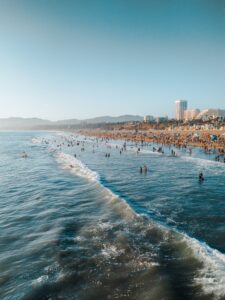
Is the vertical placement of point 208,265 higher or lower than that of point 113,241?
lower

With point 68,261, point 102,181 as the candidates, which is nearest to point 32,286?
point 68,261

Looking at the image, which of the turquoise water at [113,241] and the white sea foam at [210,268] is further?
the turquoise water at [113,241]

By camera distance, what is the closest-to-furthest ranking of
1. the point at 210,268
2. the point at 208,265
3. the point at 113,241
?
1. the point at 210,268
2. the point at 208,265
3. the point at 113,241

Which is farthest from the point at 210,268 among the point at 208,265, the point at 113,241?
the point at 113,241

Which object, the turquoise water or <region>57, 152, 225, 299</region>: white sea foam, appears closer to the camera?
<region>57, 152, 225, 299</region>: white sea foam

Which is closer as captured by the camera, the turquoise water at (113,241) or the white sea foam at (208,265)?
the white sea foam at (208,265)

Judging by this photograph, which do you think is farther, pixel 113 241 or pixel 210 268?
pixel 113 241

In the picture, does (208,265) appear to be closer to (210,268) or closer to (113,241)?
(210,268)

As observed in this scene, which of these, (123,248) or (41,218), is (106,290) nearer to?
(123,248)
